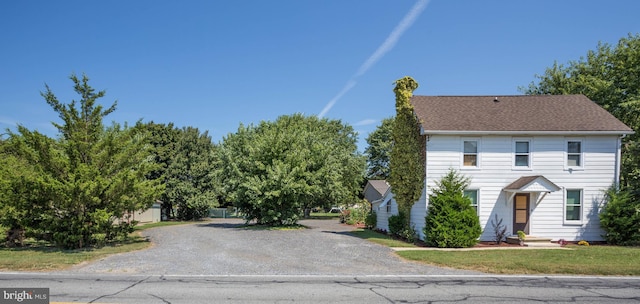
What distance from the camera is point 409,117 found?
20.8 metres

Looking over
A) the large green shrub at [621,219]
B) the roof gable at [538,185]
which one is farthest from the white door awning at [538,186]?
the large green shrub at [621,219]

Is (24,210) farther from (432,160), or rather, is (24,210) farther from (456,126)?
(456,126)

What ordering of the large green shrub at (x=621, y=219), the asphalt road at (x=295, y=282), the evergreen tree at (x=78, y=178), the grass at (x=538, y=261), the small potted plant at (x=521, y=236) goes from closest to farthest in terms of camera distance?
1. the asphalt road at (x=295, y=282)
2. the grass at (x=538, y=261)
3. the evergreen tree at (x=78, y=178)
4. the large green shrub at (x=621, y=219)
5. the small potted plant at (x=521, y=236)

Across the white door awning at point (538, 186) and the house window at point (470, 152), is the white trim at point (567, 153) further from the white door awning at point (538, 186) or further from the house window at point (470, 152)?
the house window at point (470, 152)

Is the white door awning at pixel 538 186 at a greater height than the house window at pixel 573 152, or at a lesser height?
lesser

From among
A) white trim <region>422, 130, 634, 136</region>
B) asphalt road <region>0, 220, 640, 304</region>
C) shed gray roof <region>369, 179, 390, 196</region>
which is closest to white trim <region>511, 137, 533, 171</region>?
white trim <region>422, 130, 634, 136</region>

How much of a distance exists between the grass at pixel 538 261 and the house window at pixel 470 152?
15.6ft

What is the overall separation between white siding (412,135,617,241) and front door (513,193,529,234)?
236 millimetres

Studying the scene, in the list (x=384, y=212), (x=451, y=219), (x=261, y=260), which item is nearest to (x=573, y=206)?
(x=451, y=219)

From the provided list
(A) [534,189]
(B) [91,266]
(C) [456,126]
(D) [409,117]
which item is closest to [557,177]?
(A) [534,189]

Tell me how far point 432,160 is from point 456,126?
78.6 inches

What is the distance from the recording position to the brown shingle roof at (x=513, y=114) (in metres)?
19.4

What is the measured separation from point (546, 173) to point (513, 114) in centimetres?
336

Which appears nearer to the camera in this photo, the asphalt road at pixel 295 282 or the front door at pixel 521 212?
the asphalt road at pixel 295 282
